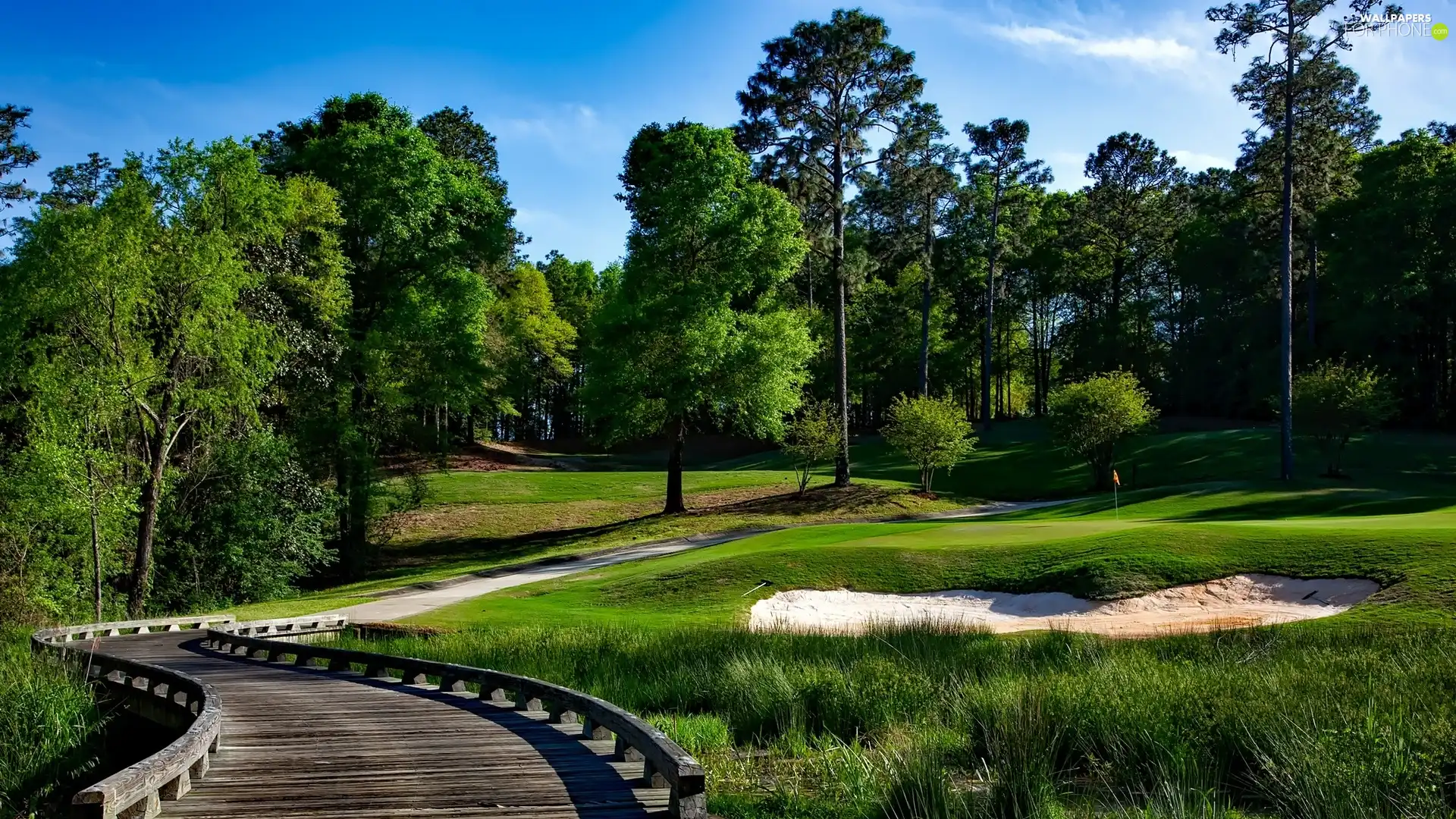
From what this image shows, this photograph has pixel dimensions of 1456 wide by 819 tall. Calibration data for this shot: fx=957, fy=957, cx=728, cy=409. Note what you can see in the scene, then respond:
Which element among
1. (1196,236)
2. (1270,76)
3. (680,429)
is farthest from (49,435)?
(1196,236)

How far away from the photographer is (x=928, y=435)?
1635 inches

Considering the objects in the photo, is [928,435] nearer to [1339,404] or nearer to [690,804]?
[1339,404]

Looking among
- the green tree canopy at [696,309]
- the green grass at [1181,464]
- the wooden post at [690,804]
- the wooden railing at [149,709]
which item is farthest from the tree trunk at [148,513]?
the green grass at [1181,464]

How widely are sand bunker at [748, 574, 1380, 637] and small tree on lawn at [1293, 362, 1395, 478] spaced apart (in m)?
25.5

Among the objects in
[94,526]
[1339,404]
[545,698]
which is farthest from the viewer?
[1339,404]

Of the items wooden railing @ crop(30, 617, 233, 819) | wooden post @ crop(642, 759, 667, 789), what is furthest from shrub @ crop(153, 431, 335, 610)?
wooden post @ crop(642, 759, 667, 789)

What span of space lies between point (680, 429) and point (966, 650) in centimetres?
2776

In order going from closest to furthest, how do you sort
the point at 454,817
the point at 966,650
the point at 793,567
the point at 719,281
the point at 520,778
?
the point at 454,817
the point at 520,778
the point at 966,650
the point at 793,567
the point at 719,281

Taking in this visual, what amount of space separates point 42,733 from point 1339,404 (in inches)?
1708

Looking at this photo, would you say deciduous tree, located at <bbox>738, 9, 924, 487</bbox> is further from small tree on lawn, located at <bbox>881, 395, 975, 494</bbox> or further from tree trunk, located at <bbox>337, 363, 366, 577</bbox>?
tree trunk, located at <bbox>337, 363, 366, 577</bbox>

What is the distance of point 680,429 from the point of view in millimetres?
39312

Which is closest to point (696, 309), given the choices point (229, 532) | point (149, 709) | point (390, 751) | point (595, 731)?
point (229, 532)

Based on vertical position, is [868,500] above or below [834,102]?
below

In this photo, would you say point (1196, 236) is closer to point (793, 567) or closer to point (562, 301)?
point (562, 301)
